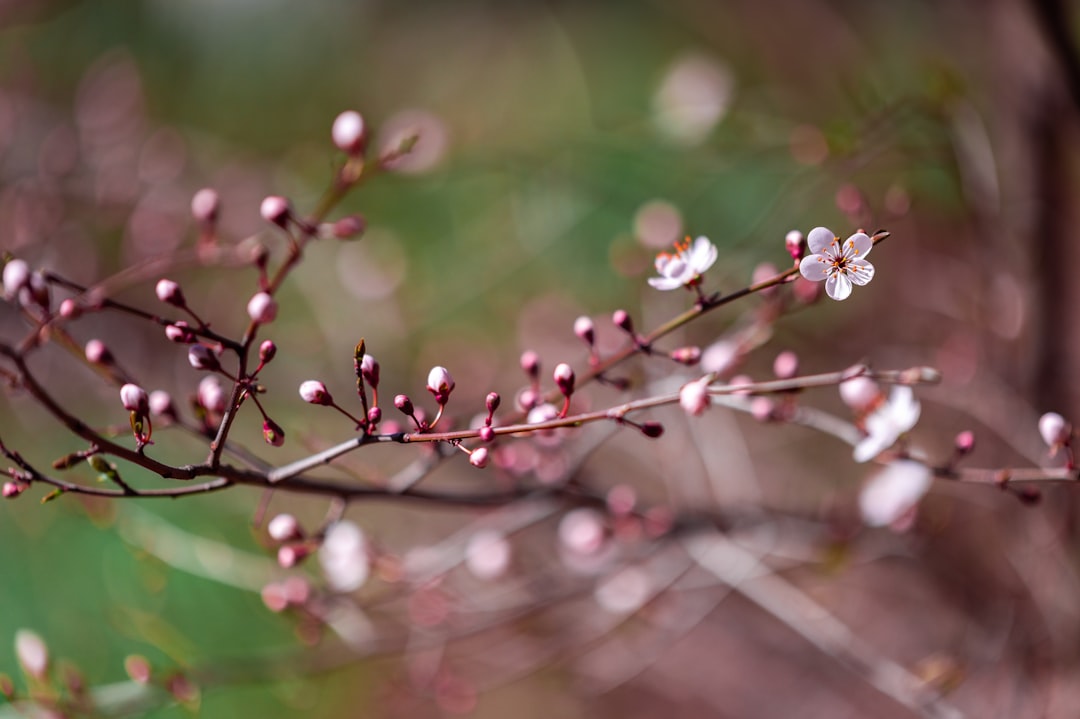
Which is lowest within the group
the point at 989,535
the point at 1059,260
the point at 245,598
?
the point at 989,535

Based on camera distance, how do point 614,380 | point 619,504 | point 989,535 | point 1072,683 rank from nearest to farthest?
1. point 614,380
2. point 619,504
3. point 1072,683
4. point 989,535

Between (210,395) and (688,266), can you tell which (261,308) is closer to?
(210,395)

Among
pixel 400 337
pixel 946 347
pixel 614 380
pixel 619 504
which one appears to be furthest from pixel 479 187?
pixel 614 380

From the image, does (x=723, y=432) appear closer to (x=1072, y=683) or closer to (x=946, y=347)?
(x=946, y=347)

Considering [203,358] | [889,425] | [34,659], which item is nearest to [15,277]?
[203,358]

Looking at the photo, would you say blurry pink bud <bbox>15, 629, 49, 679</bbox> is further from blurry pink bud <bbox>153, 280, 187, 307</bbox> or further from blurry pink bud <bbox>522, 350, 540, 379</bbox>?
blurry pink bud <bbox>522, 350, 540, 379</bbox>

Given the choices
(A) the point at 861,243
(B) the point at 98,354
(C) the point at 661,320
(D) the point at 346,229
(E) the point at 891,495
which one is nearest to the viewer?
(A) the point at 861,243

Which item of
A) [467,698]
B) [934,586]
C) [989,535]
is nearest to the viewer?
[467,698]
